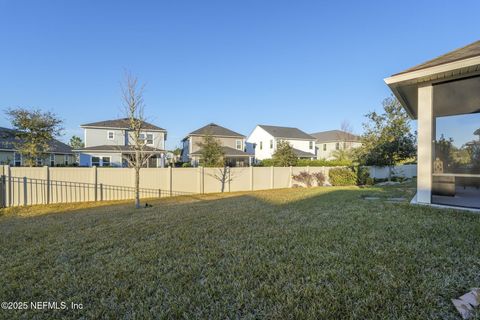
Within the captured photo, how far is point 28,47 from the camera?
38.1 feet

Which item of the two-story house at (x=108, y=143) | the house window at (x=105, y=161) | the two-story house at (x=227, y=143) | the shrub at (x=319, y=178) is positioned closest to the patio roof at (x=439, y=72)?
the shrub at (x=319, y=178)

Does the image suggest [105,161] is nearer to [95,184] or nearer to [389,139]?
[95,184]

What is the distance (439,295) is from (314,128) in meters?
46.7

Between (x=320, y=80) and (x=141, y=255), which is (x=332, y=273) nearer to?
(x=141, y=255)

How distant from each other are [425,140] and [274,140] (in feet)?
86.8

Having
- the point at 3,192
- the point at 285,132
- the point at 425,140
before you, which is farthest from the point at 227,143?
the point at 425,140

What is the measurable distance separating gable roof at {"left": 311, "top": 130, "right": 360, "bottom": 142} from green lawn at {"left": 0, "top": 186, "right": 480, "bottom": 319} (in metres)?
35.8

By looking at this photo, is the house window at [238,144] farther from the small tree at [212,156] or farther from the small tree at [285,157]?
the small tree at [212,156]

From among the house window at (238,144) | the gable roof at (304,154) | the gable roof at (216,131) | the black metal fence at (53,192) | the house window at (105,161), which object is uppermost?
the gable roof at (216,131)

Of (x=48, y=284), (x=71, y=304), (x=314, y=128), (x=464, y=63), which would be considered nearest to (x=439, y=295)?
(x=71, y=304)

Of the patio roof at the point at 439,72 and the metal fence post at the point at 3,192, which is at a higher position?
the patio roof at the point at 439,72

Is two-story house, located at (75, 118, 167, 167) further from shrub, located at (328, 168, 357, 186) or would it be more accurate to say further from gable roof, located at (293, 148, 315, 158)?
gable roof, located at (293, 148, 315, 158)

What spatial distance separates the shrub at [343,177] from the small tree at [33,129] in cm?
2034

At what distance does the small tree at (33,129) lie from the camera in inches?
614
